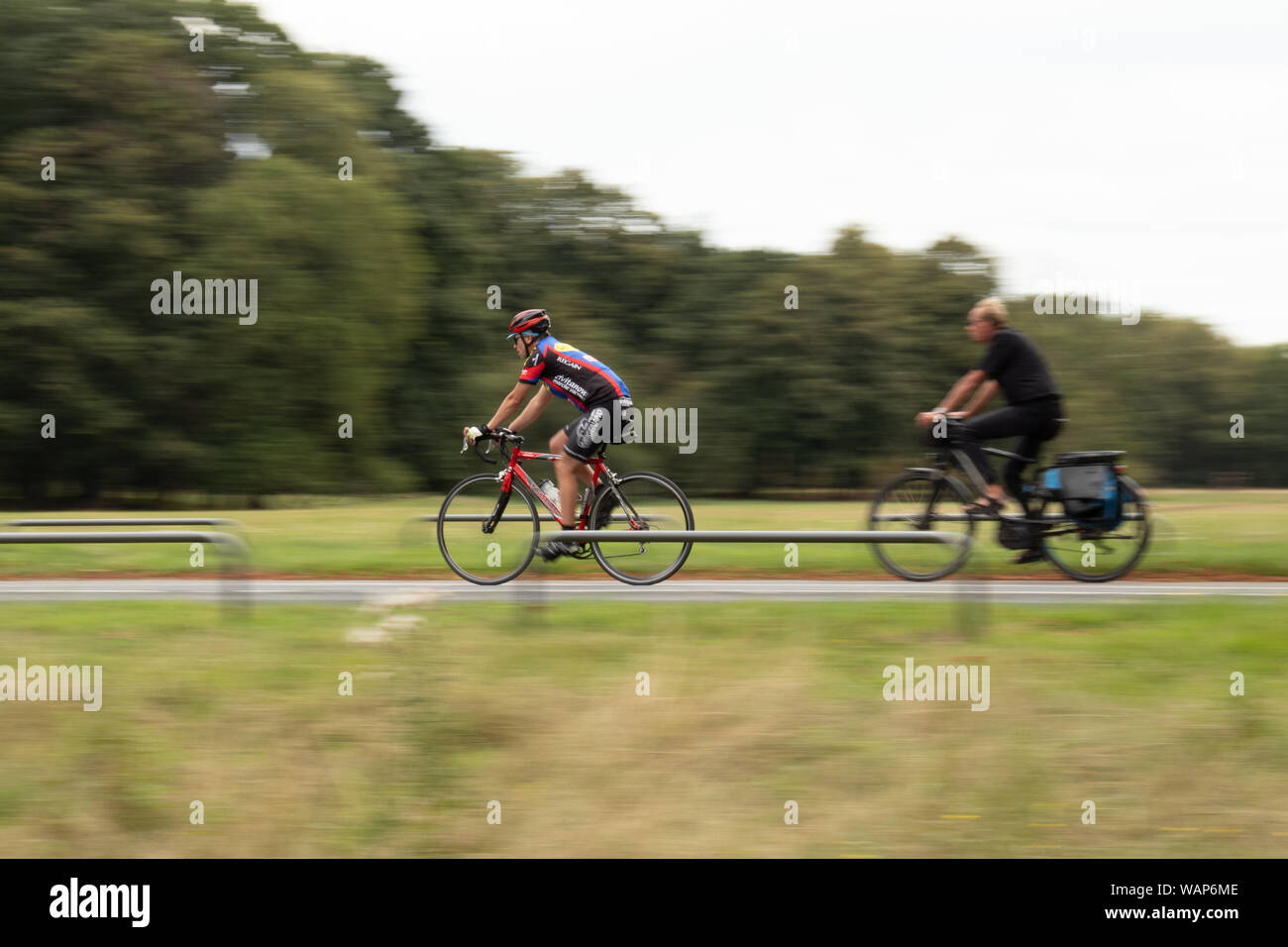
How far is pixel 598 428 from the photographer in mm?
9148

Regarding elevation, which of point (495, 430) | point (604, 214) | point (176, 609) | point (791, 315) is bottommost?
point (176, 609)

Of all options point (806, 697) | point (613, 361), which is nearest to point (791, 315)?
point (613, 361)

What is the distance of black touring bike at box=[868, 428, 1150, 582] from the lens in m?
9.30

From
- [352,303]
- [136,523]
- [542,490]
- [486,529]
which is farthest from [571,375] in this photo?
[352,303]

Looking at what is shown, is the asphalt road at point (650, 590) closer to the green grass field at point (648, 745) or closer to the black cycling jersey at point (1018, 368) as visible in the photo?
the green grass field at point (648, 745)

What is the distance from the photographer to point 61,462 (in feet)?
106

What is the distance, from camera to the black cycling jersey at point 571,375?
9.18 meters

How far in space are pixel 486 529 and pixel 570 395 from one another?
1.16 metres

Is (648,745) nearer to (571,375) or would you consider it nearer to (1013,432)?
(571,375)

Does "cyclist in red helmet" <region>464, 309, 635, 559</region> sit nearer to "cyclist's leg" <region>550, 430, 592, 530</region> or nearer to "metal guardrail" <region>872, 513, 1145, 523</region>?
"cyclist's leg" <region>550, 430, 592, 530</region>

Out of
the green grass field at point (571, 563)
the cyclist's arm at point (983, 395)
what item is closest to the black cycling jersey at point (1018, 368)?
the cyclist's arm at point (983, 395)

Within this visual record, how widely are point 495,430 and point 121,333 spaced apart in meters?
25.4

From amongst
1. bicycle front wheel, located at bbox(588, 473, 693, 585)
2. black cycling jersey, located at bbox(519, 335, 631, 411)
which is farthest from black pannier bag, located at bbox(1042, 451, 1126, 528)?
black cycling jersey, located at bbox(519, 335, 631, 411)
